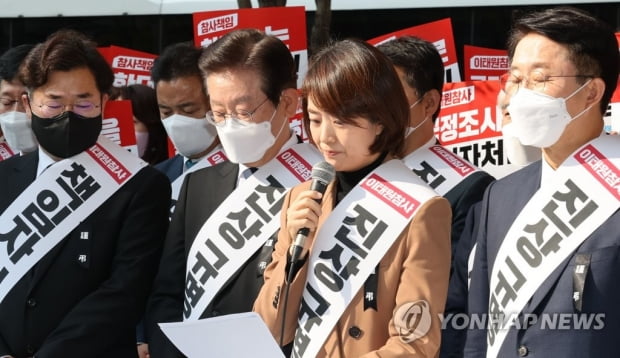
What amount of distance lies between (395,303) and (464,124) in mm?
3155

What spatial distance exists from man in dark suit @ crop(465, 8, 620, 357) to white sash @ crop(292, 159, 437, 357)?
294 mm

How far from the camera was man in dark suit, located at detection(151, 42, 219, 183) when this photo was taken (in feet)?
17.8

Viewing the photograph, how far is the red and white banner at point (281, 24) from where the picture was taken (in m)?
6.15

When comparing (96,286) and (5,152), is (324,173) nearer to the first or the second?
(96,286)

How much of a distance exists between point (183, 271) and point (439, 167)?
1139 mm

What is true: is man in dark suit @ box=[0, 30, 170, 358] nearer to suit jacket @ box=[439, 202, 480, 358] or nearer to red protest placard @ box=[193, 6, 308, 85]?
suit jacket @ box=[439, 202, 480, 358]

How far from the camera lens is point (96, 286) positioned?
167 inches

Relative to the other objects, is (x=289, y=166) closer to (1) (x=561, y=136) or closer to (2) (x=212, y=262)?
(2) (x=212, y=262)

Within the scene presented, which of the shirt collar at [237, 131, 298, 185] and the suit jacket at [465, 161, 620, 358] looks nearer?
the suit jacket at [465, 161, 620, 358]

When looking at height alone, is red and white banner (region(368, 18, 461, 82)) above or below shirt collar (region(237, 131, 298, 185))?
below

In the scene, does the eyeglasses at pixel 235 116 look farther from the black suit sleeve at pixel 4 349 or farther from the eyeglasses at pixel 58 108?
the black suit sleeve at pixel 4 349

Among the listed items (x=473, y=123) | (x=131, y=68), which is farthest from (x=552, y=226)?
(x=131, y=68)

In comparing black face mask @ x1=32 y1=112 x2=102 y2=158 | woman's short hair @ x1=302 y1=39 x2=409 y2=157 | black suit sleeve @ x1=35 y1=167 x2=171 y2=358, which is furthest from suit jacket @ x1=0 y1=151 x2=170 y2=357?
woman's short hair @ x1=302 y1=39 x2=409 y2=157

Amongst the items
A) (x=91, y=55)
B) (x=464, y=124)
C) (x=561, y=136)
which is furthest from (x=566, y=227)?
(x=464, y=124)
